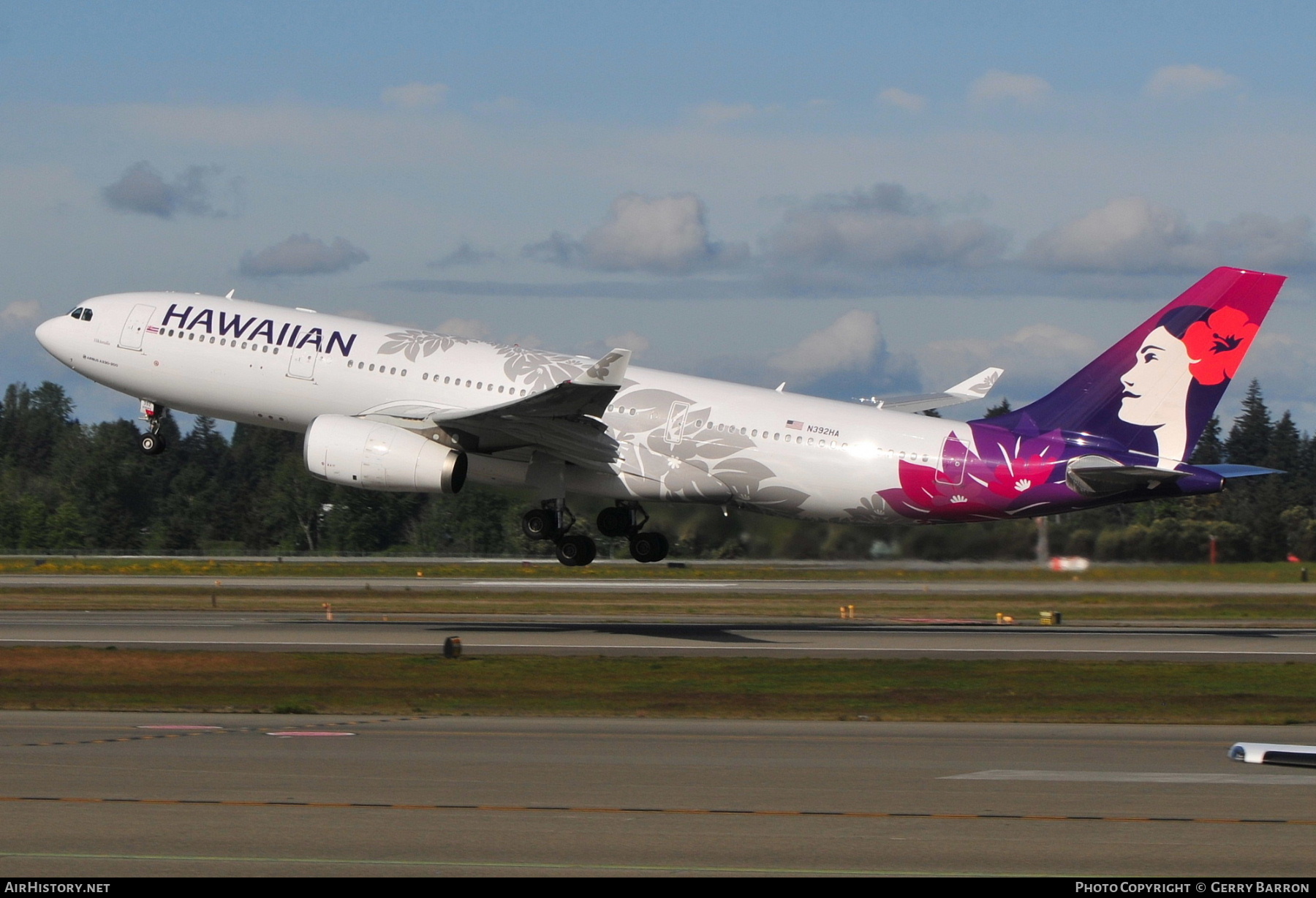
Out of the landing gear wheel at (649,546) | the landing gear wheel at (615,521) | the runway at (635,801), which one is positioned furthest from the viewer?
the landing gear wheel at (615,521)

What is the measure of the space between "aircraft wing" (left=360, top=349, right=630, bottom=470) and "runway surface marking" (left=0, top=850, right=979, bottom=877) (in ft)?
79.3

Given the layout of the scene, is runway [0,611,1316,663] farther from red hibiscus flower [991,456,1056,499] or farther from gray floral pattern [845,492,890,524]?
red hibiscus flower [991,456,1056,499]

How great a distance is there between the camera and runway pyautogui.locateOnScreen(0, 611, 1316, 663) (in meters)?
35.9

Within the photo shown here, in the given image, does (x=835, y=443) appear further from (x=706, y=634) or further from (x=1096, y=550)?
(x=1096, y=550)

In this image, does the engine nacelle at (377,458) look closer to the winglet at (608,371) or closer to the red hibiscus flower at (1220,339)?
the winglet at (608,371)

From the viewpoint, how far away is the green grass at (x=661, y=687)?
26531 mm

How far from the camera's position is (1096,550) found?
4491 centimetres

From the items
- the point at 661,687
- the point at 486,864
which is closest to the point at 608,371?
the point at 661,687

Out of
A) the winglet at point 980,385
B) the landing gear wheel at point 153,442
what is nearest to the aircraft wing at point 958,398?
the winglet at point 980,385

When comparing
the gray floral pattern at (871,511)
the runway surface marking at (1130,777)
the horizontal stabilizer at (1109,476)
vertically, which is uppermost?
the horizontal stabilizer at (1109,476)

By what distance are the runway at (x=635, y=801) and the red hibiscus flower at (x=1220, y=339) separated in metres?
17.0

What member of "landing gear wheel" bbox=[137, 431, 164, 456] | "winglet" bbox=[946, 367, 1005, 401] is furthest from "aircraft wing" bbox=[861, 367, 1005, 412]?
"landing gear wheel" bbox=[137, 431, 164, 456]

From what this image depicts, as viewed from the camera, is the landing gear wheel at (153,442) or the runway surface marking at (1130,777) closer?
the runway surface marking at (1130,777)

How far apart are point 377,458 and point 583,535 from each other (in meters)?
6.37
